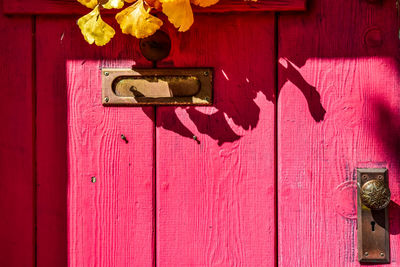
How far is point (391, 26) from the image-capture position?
879mm

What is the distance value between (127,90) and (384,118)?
0.58 meters

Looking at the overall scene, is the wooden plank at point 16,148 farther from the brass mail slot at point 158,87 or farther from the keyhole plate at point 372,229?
the keyhole plate at point 372,229

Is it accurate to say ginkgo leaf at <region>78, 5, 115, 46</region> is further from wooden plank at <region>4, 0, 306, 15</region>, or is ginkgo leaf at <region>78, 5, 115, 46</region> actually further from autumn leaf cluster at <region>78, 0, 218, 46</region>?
wooden plank at <region>4, 0, 306, 15</region>

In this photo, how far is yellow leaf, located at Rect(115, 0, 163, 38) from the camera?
0.76m

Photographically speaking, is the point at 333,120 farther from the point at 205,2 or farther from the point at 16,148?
the point at 16,148

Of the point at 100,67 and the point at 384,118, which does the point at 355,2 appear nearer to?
the point at 384,118

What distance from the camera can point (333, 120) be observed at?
0.89 m

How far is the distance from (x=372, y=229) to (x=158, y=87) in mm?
567

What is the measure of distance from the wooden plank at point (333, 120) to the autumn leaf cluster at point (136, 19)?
0.24m

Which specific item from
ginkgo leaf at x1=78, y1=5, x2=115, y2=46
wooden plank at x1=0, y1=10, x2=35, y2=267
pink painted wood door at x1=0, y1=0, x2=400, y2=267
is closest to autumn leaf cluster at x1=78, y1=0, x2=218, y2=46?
ginkgo leaf at x1=78, y1=5, x2=115, y2=46

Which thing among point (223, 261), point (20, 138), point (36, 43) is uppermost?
point (36, 43)

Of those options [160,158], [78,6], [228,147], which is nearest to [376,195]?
[228,147]

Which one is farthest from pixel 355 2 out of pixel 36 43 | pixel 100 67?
pixel 36 43

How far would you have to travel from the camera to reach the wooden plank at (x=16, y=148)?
2.99ft
